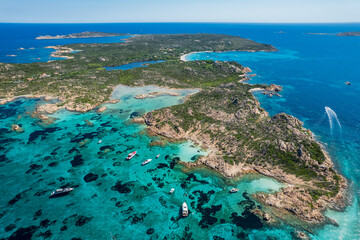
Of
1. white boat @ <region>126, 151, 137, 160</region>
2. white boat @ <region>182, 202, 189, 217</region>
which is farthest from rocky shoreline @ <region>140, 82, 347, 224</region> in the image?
white boat @ <region>182, 202, 189, 217</region>

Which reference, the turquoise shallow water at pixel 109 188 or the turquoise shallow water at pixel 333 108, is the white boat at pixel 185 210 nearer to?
the turquoise shallow water at pixel 109 188

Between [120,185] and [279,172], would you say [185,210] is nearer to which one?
[120,185]

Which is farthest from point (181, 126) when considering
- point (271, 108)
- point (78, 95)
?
point (78, 95)

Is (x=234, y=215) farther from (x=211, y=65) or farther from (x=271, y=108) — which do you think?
(x=211, y=65)

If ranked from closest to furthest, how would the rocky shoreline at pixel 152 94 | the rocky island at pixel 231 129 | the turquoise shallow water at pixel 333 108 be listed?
the turquoise shallow water at pixel 333 108, the rocky island at pixel 231 129, the rocky shoreline at pixel 152 94

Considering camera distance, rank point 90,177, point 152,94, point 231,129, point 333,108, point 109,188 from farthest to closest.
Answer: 1. point 152,94
2. point 333,108
3. point 231,129
4. point 90,177
5. point 109,188

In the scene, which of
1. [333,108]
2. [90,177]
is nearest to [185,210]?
[90,177]

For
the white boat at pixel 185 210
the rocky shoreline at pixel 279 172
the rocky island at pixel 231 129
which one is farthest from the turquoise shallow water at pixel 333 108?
the white boat at pixel 185 210

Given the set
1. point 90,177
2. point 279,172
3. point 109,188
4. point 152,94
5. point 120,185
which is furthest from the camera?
point 152,94
